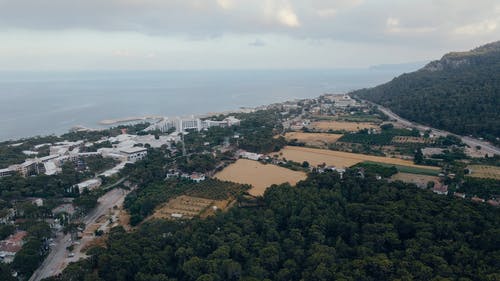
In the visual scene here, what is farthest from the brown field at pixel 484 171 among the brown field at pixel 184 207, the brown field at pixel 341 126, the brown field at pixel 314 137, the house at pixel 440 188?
the brown field at pixel 184 207

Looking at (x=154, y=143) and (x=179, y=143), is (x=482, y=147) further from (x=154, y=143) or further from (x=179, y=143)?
(x=154, y=143)

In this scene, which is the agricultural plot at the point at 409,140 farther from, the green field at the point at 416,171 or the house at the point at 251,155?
the house at the point at 251,155

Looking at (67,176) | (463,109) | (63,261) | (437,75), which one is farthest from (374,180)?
(437,75)

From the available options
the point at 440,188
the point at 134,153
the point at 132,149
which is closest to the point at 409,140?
the point at 440,188

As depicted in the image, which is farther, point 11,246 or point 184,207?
point 184,207

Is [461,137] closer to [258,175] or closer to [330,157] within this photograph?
[330,157]
